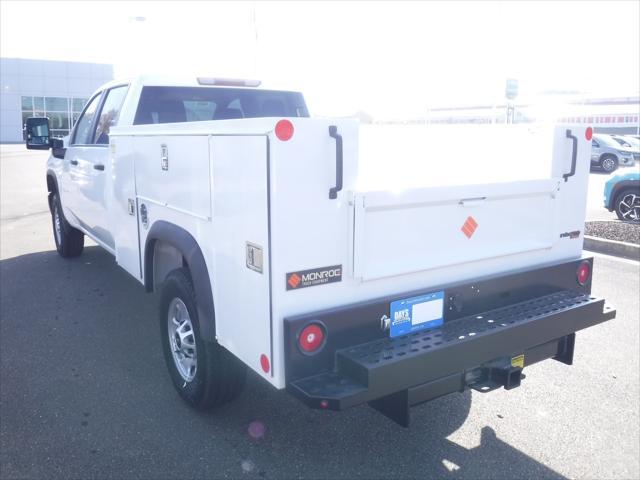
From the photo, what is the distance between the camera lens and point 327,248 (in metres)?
2.84

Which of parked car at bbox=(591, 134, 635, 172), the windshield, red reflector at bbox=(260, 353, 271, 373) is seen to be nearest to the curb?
red reflector at bbox=(260, 353, 271, 373)

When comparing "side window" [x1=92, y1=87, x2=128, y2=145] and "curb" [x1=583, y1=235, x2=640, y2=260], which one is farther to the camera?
"curb" [x1=583, y1=235, x2=640, y2=260]

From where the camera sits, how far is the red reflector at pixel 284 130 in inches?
104

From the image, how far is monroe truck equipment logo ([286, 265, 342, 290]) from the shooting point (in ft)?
9.04

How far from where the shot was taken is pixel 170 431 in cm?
371

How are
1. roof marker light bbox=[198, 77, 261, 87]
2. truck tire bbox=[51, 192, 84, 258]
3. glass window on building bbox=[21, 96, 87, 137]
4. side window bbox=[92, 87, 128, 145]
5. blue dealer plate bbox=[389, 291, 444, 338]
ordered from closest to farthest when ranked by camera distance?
blue dealer plate bbox=[389, 291, 444, 338] → roof marker light bbox=[198, 77, 261, 87] → side window bbox=[92, 87, 128, 145] → truck tire bbox=[51, 192, 84, 258] → glass window on building bbox=[21, 96, 87, 137]

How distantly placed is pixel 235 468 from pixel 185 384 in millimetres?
811

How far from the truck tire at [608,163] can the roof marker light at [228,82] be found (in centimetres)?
2067

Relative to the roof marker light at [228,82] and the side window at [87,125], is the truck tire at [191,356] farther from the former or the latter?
the side window at [87,125]

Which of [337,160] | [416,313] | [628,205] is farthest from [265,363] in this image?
[628,205]

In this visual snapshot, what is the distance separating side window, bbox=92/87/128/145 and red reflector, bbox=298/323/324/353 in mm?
3624

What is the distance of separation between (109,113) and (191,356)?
3.03 metres

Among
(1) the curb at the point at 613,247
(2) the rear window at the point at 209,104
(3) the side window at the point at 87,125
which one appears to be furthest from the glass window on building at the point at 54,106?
(2) the rear window at the point at 209,104

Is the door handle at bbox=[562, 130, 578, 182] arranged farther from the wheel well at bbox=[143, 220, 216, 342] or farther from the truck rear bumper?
the wheel well at bbox=[143, 220, 216, 342]
